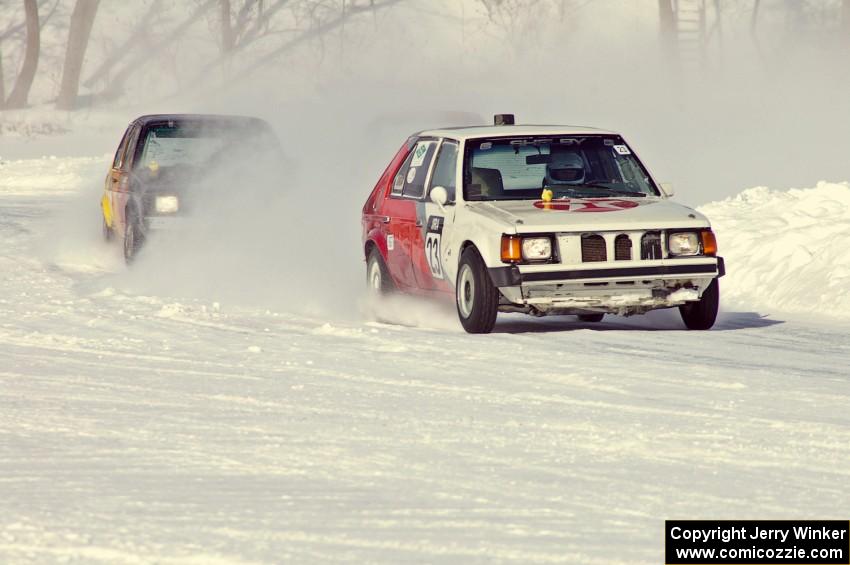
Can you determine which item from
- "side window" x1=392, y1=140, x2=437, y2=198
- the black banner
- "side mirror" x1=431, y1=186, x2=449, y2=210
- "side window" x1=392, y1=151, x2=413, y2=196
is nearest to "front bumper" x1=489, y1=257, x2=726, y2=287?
"side mirror" x1=431, y1=186, x2=449, y2=210

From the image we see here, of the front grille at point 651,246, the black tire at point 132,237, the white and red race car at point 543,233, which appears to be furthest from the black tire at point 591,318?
the black tire at point 132,237

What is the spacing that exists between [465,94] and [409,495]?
42.9m

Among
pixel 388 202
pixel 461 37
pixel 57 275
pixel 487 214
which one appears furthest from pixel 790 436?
pixel 461 37

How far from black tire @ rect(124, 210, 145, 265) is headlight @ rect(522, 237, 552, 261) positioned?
236 inches

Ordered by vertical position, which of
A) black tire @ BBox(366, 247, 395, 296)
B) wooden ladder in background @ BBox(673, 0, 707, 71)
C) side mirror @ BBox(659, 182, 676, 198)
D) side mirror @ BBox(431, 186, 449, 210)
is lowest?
black tire @ BBox(366, 247, 395, 296)

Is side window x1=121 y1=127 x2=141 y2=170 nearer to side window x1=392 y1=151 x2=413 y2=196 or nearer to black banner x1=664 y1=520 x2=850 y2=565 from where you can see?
side window x1=392 y1=151 x2=413 y2=196

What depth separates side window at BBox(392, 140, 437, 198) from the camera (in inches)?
460

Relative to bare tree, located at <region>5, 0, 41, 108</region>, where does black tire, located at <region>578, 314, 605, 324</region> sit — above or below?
below

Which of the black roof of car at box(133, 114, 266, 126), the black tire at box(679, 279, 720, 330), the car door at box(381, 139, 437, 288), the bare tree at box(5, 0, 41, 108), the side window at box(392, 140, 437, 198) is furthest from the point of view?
the bare tree at box(5, 0, 41, 108)

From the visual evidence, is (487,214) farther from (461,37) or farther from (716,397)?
(461,37)

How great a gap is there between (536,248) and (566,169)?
1.22m

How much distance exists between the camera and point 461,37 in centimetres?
5706

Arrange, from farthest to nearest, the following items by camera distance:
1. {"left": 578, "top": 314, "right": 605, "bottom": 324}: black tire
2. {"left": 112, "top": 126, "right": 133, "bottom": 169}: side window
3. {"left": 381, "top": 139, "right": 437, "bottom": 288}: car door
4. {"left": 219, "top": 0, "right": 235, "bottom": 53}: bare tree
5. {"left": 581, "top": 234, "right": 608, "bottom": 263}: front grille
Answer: {"left": 219, "top": 0, "right": 235, "bottom": 53}: bare tree → {"left": 112, "top": 126, "right": 133, "bottom": 169}: side window → {"left": 578, "top": 314, "right": 605, "bottom": 324}: black tire → {"left": 381, "top": 139, "right": 437, "bottom": 288}: car door → {"left": 581, "top": 234, "right": 608, "bottom": 263}: front grille

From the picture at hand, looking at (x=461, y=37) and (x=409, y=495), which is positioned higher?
(x=461, y=37)
